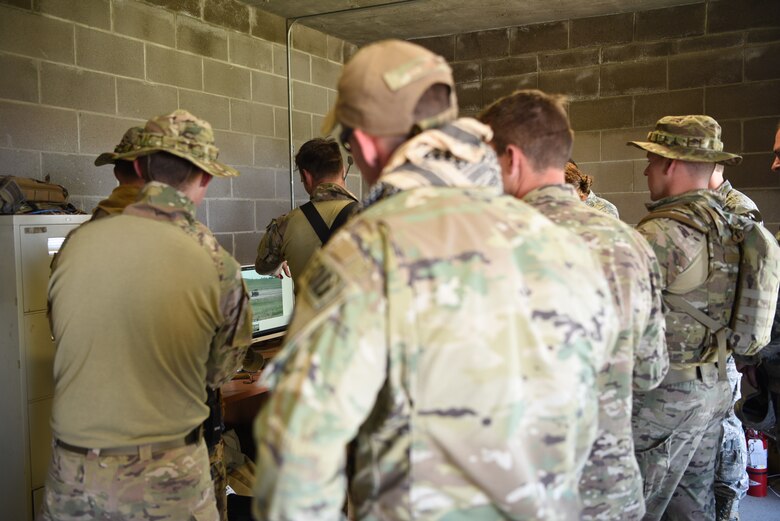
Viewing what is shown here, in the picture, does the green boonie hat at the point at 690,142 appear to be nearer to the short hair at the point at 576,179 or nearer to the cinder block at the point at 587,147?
the short hair at the point at 576,179

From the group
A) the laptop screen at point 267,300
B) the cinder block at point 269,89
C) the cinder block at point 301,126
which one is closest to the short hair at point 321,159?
the laptop screen at point 267,300

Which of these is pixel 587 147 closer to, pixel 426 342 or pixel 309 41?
pixel 309 41

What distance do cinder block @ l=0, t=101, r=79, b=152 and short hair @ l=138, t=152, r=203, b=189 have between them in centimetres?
159

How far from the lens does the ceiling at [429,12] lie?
4.48 meters

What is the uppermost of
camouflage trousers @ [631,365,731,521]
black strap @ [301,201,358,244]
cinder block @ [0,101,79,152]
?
cinder block @ [0,101,79,152]

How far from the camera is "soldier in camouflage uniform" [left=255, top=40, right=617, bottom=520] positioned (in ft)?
2.81

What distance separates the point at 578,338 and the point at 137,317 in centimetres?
105

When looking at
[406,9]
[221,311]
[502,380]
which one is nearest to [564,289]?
[502,380]

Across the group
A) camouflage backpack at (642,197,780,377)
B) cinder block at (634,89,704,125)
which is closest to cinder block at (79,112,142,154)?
camouflage backpack at (642,197,780,377)

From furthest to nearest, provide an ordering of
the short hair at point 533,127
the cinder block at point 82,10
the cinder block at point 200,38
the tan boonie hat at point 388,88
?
the cinder block at point 200,38 → the cinder block at point 82,10 → the short hair at point 533,127 → the tan boonie hat at point 388,88

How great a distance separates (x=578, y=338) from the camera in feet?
3.44

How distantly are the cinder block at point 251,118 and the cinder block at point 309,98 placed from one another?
0.98ft

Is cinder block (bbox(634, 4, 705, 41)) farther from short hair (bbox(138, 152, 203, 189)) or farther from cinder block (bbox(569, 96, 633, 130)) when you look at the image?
short hair (bbox(138, 152, 203, 189))

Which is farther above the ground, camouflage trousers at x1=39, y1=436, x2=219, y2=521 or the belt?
the belt
